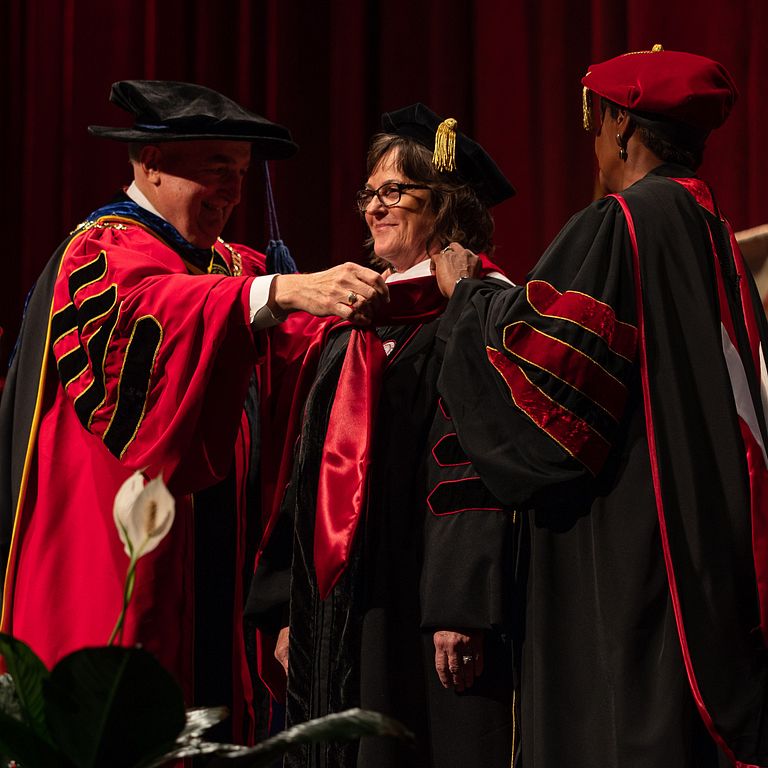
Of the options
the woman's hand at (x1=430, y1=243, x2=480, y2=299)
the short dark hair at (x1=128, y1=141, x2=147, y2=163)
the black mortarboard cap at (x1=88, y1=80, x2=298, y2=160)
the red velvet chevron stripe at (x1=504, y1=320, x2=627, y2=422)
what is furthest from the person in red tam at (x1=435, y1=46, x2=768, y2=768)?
the short dark hair at (x1=128, y1=141, x2=147, y2=163)

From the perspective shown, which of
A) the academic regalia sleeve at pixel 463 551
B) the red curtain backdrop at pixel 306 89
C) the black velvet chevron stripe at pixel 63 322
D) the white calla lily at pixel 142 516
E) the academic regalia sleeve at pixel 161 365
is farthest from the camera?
the red curtain backdrop at pixel 306 89

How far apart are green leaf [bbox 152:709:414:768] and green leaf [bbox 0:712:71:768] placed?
0.08 m

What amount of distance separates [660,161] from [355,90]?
1.88m

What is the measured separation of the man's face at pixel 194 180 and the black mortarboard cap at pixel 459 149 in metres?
0.38

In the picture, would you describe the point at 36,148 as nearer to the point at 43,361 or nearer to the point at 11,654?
the point at 43,361

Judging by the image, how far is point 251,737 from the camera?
264 centimetres

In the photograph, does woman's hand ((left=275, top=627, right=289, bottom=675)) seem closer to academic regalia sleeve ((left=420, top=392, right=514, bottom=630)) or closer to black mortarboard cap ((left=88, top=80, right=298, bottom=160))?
academic regalia sleeve ((left=420, top=392, right=514, bottom=630))

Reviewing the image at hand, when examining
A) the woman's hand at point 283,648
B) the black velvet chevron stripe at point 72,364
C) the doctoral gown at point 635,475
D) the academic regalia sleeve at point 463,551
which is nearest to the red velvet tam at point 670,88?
the doctoral gown at point 635,475

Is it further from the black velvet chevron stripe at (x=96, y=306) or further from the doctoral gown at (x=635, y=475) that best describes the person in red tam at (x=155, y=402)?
the doctoral gown at (x=635, y=475)

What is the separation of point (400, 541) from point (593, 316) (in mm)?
601

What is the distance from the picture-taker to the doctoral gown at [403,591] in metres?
2.14

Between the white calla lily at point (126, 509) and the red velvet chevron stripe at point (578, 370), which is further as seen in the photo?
the red velvet chevron stripe at point (578, 370)

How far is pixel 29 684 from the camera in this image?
0.95 metres

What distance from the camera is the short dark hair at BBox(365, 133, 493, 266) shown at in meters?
2.57
